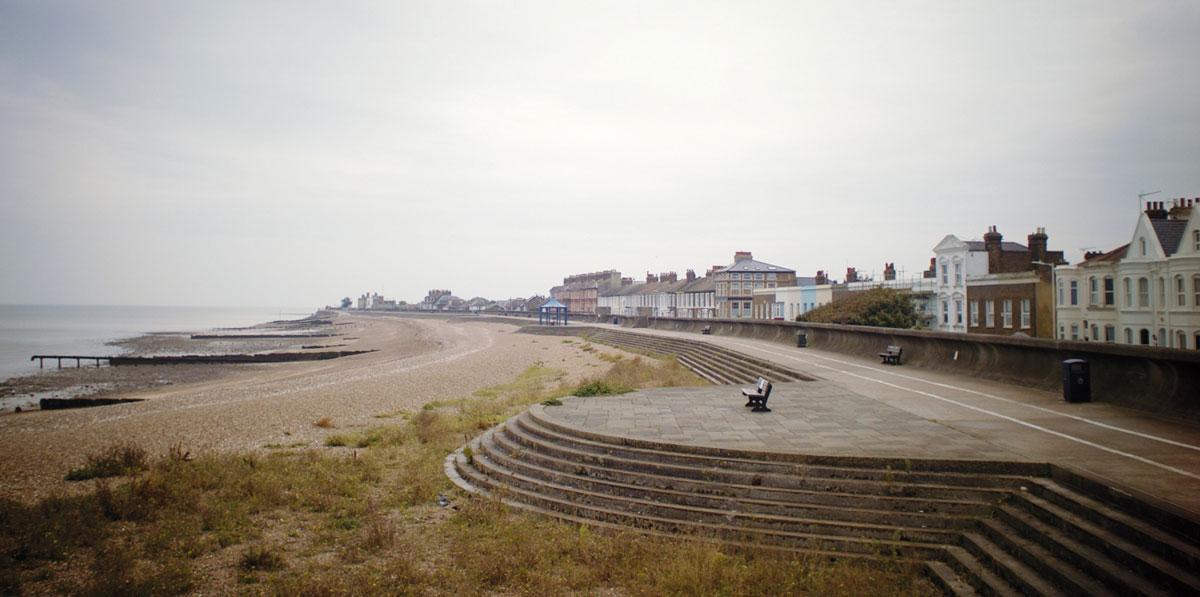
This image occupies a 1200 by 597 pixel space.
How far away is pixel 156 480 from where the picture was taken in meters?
13.1

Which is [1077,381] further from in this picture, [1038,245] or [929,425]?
[1038,245]

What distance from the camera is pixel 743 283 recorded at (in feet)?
236

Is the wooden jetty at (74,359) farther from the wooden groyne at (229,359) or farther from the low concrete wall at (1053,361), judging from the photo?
the low concrete wall at (1053,361)

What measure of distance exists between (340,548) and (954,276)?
44.7 meters

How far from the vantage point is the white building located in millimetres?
27219

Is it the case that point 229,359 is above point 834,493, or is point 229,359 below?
below

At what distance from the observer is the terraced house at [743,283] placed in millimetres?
71500

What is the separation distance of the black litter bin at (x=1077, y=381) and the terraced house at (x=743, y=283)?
56.0m

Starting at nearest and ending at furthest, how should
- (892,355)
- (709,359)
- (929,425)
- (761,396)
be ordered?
(929,425)
(761,396)
(892,355)
(709,359)

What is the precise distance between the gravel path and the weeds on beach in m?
3.61

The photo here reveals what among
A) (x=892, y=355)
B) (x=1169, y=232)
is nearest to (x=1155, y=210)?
(x=1169, y=232)

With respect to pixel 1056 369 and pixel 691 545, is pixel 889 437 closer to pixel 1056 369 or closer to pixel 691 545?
pixel 691 545

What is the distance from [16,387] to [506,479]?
4139 centimetres

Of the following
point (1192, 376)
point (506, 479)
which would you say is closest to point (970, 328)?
point (1192, 376)
